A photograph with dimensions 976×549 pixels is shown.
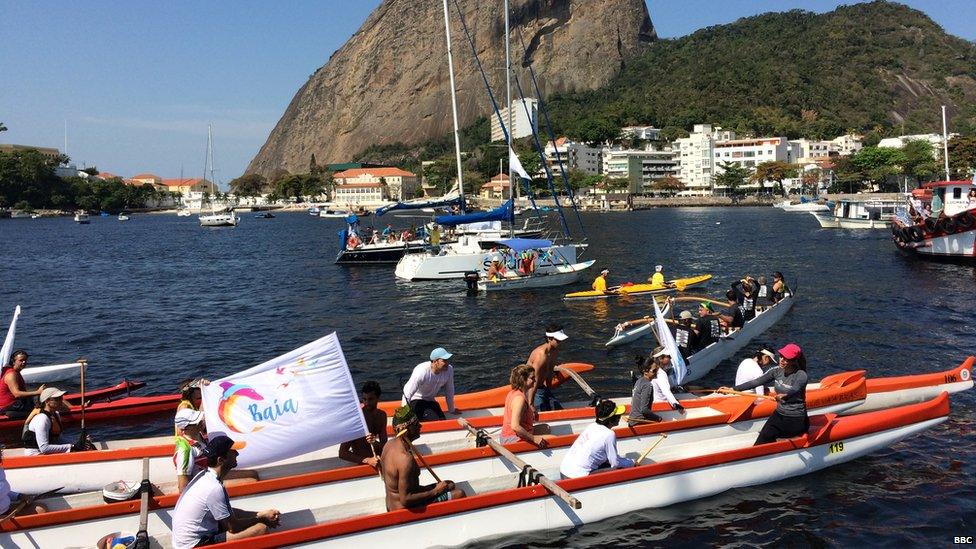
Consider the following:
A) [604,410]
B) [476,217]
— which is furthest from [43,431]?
[476,217]

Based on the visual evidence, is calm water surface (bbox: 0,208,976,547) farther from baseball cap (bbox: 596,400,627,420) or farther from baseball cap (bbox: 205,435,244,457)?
baseball cap (bbox: 205,435,244,457)

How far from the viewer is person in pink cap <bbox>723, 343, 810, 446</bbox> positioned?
38.0ft

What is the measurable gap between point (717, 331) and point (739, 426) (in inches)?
279

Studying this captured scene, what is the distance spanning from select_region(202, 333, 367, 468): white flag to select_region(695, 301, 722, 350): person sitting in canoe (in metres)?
12.1

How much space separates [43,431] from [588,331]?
18.9 metres

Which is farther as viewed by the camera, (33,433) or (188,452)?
(33,433)

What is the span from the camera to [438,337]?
27828mm

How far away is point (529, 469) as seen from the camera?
10.4 m

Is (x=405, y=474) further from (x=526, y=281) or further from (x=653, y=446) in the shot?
(x=526, y=281)

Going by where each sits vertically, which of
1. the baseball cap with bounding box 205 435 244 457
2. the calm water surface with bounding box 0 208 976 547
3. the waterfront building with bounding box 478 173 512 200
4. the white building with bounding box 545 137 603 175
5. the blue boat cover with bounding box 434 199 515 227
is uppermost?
the white building with bounding box 545 137 603 175

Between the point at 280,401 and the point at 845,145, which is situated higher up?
the point at 845,145

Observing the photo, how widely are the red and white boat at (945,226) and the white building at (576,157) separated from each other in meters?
134

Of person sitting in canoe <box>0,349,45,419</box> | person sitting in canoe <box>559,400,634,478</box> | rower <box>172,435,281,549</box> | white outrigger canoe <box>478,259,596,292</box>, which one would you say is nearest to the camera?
rower <box>172,435,281,549</box>

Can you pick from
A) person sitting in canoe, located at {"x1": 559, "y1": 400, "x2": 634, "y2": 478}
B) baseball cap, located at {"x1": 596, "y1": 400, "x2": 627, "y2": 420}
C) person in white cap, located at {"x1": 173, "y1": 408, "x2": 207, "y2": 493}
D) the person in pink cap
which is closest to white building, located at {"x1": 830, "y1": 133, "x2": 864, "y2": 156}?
the person in pink cap
